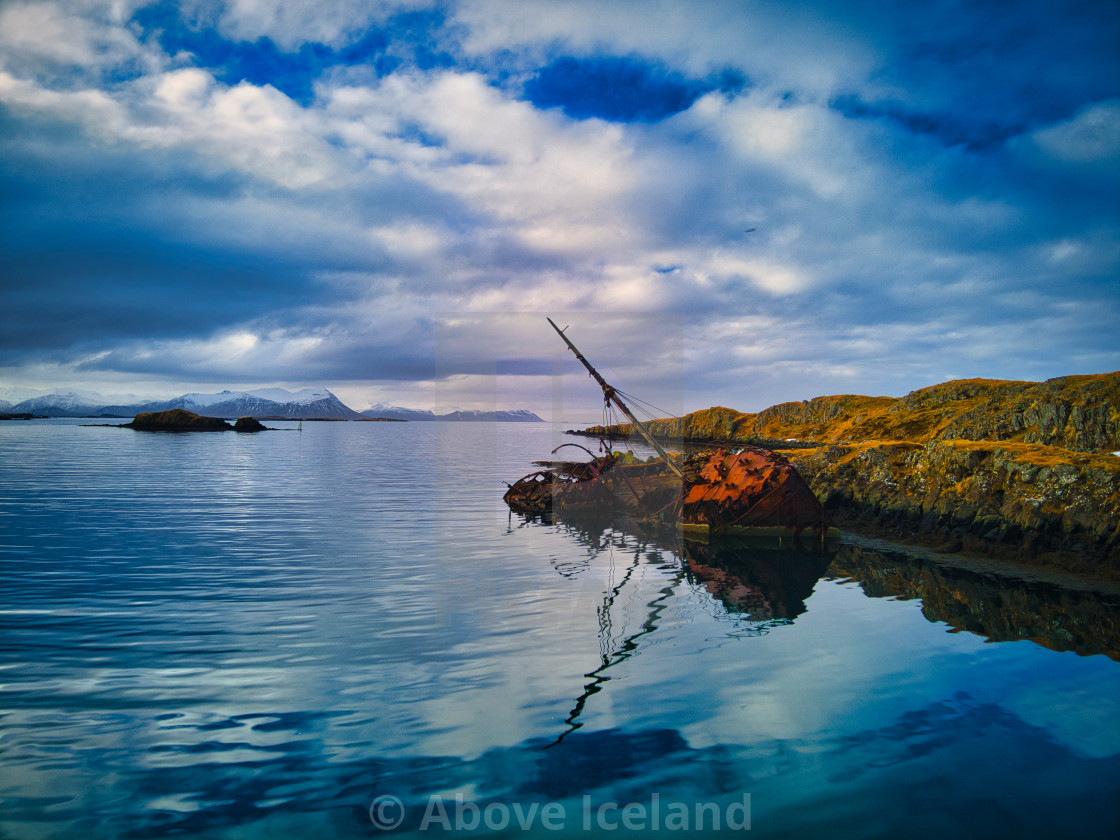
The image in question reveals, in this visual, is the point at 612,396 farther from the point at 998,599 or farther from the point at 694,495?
the point at 998,599

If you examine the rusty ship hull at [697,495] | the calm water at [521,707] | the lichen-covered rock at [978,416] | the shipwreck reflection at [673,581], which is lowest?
the shipwreck reflection at [673,581]

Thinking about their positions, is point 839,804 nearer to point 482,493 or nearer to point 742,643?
point 742,643

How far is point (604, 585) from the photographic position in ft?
53.4

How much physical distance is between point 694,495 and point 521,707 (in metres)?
19.3

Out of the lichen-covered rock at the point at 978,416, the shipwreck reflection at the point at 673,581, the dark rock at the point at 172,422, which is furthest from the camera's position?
the dark rock at the point at 172,422

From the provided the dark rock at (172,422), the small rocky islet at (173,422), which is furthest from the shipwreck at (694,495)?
the dark rock at (172,422)

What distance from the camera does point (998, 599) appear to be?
14641mm

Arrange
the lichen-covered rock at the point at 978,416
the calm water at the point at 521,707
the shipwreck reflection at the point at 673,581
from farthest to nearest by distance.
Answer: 1. the lichen-covered rock at the point at 978,416
2. the shipwreck reflection at the point at 673,581
3. the calm water at the point at 521,707

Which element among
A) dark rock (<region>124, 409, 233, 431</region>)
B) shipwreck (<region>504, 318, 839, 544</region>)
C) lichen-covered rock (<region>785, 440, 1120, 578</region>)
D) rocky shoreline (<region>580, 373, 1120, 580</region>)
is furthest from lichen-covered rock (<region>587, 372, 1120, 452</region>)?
dark rock (<region>124, 409, 233, 431</region>)

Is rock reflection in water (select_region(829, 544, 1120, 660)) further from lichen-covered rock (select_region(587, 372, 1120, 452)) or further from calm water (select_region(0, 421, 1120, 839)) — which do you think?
lichen-covered rock (select_region(587, 372, 1120, 452))

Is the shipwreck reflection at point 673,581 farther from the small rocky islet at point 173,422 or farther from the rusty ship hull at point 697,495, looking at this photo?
the small rocky islet at point 173,422

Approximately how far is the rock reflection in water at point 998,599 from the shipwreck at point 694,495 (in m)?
4.24

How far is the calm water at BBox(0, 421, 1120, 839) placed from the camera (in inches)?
243

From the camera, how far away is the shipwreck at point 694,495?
24.0 meters
